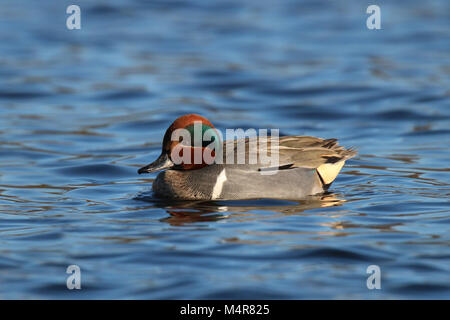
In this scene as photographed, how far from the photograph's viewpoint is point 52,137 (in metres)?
12.3

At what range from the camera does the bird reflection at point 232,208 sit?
8047 mm

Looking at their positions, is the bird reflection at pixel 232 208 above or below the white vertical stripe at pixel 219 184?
below

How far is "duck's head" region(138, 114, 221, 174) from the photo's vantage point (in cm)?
871

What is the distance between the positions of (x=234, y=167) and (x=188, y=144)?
Answer: 58 centimetres

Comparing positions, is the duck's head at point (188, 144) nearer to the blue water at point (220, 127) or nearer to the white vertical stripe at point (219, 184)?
the white vertical stripe at point (219, 184)

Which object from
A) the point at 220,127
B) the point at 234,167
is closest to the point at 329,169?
the point at 234,167

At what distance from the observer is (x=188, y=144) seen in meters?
8.80

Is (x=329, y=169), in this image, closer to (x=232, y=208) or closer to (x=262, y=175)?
(x=262, y=175)
